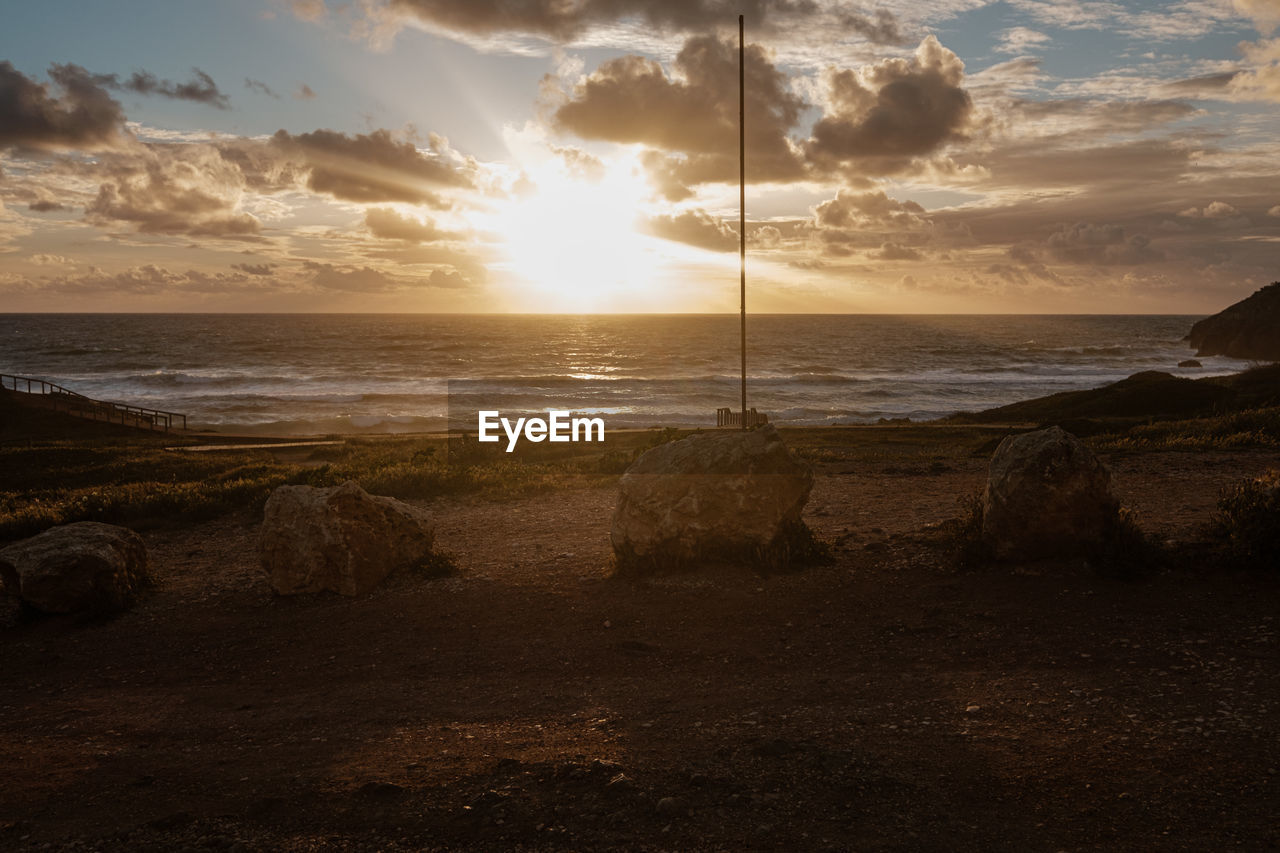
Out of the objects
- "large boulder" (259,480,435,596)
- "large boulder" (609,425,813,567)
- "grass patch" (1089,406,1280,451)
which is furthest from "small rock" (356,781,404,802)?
"grass patch" (1089,406,1280,451)

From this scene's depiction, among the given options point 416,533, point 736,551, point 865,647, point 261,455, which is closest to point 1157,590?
point 865,647

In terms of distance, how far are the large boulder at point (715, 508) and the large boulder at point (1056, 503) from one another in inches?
95.3

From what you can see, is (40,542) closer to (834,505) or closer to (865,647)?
(865,647)

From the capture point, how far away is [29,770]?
19.8 feet

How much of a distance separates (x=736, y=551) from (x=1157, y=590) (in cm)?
440

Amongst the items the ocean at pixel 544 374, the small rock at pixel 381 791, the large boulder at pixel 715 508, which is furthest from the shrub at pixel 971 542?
the ocean at pixel 544 374

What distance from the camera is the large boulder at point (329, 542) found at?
10109mm

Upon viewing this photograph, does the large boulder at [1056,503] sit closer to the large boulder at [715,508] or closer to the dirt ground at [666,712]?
the dirt ground at [666,712]

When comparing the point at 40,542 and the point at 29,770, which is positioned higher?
the point at 40,542

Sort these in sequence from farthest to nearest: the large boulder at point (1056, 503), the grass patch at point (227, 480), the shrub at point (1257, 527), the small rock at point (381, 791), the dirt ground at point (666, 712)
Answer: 1. the grass patch at point (227, 480)
2. the large boulder at point (1056, 503)
3. the shrub at point (1257, 527)
4. the small rock at point (381, 791)
5. the dirt ground at point (666, 712)

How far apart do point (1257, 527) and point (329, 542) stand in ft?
33.3

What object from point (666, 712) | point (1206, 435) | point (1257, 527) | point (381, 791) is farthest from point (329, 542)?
point (1206, 435)

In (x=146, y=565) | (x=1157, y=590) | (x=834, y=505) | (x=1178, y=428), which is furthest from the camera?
(x=1178, y=428)

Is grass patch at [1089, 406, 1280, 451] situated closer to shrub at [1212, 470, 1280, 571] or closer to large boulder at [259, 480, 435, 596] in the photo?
shrub at [1212, 470, 1280, 571]
